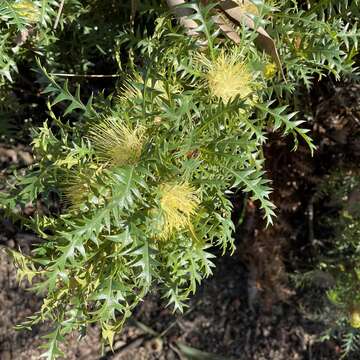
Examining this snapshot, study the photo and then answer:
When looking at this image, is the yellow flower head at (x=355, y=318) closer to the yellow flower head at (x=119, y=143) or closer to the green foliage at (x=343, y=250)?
the green foliage at (x=343, y=250)

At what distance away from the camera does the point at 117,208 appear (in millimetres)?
837

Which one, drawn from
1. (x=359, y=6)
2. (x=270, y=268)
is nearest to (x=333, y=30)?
(x=359, y=6)

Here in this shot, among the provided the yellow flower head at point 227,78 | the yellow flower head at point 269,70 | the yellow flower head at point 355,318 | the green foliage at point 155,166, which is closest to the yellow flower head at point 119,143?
the green foliage at point 155,166

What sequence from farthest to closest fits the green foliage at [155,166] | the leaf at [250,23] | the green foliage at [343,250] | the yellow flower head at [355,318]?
the green foliage at [343,250], the yellow flower head at [355,318], the leaf at [250,23], the green foliage at [155,166]

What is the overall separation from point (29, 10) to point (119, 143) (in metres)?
0.40

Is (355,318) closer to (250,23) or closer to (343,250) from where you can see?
(343,250)

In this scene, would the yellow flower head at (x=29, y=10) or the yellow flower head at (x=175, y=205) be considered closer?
the yellow flower head at (x=175, y=205)

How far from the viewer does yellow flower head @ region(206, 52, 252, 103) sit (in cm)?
97

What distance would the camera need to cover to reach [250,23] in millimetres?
1045

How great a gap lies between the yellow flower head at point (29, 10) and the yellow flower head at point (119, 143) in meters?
0.31

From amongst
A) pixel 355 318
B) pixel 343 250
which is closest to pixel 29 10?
pixel 355 318

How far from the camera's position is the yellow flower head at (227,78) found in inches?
38.1

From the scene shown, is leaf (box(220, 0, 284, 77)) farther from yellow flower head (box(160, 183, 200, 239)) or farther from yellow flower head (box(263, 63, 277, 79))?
yellow flower head (box(160, 183, 200, 239))

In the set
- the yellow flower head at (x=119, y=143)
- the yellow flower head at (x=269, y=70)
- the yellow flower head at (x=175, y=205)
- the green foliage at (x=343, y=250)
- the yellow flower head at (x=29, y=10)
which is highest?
the yellow flower head at (x=29, y=10)
